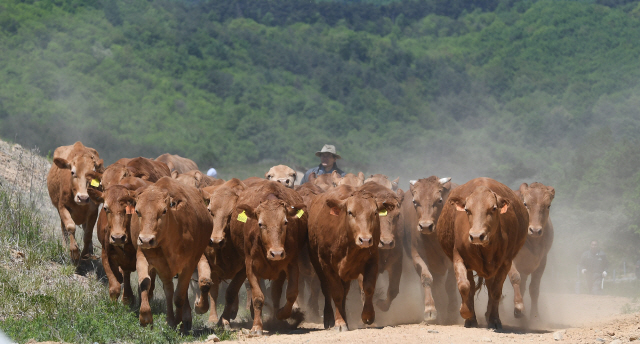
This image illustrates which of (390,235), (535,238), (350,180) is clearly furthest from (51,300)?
(535,238)

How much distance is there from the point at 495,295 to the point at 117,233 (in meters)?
4.51

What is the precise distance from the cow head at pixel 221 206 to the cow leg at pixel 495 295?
3406mm

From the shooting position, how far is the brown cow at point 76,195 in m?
10.9

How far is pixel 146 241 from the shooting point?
318 inches

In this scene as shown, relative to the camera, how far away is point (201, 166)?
3906 centimetres

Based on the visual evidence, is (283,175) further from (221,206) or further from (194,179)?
(221,206)

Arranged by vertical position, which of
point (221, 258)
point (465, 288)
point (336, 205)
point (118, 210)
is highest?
point (336, 205)

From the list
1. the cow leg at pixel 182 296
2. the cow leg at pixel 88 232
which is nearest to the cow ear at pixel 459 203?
the cow leg at pixel 182 296

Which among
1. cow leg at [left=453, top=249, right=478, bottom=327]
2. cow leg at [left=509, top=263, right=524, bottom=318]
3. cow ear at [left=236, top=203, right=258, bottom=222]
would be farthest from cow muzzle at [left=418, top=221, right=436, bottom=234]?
cow ear at [left=236, top=203, right=258, bottom=222]

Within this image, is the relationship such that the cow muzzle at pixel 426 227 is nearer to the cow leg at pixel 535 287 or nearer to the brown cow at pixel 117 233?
the cow leg at pixel 535 287

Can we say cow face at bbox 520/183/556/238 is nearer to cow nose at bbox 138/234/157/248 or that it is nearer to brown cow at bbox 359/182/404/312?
brown cow at bbox 359/182/404/312

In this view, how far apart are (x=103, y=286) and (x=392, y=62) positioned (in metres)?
40.5

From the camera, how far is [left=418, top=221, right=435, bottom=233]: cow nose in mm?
10906

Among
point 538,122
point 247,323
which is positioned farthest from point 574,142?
point 247,323
